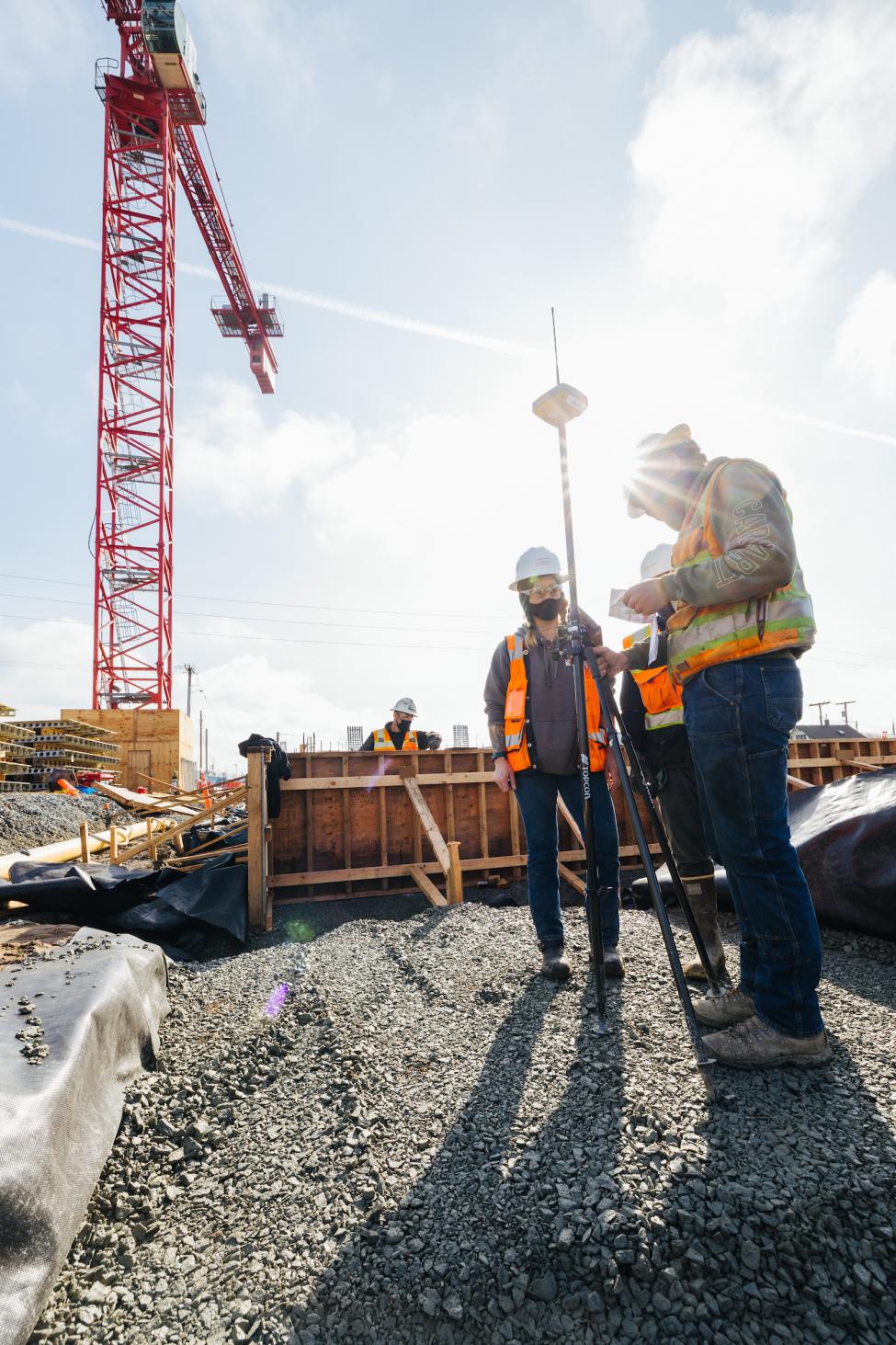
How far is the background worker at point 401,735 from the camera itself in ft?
28.1

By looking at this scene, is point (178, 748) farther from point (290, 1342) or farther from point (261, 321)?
point (261, 321)

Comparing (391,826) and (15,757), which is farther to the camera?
(15,757)

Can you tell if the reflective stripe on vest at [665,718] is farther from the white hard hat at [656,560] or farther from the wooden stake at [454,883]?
the wooden stake at [454,883]

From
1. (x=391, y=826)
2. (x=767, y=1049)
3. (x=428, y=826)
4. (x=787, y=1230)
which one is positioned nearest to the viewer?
(x=787, y=1230)

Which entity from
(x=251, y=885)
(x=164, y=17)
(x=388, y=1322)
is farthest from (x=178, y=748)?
(x=164, y=17)

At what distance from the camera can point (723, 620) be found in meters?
2.23

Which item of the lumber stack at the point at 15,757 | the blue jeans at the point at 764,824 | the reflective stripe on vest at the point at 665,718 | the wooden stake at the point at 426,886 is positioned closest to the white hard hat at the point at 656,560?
the reflective stripe on vest at the point at 665,718

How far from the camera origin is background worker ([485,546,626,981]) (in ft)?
11.0

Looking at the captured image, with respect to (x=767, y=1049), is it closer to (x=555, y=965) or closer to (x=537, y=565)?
(x=555, y=965)

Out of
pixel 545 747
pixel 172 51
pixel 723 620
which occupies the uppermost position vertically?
pixel 172 51

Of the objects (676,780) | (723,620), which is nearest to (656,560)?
(676,780)

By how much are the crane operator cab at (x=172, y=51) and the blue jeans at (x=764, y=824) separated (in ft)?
117

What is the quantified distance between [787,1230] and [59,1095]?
75.2 inches

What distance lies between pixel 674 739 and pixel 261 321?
145 ft
